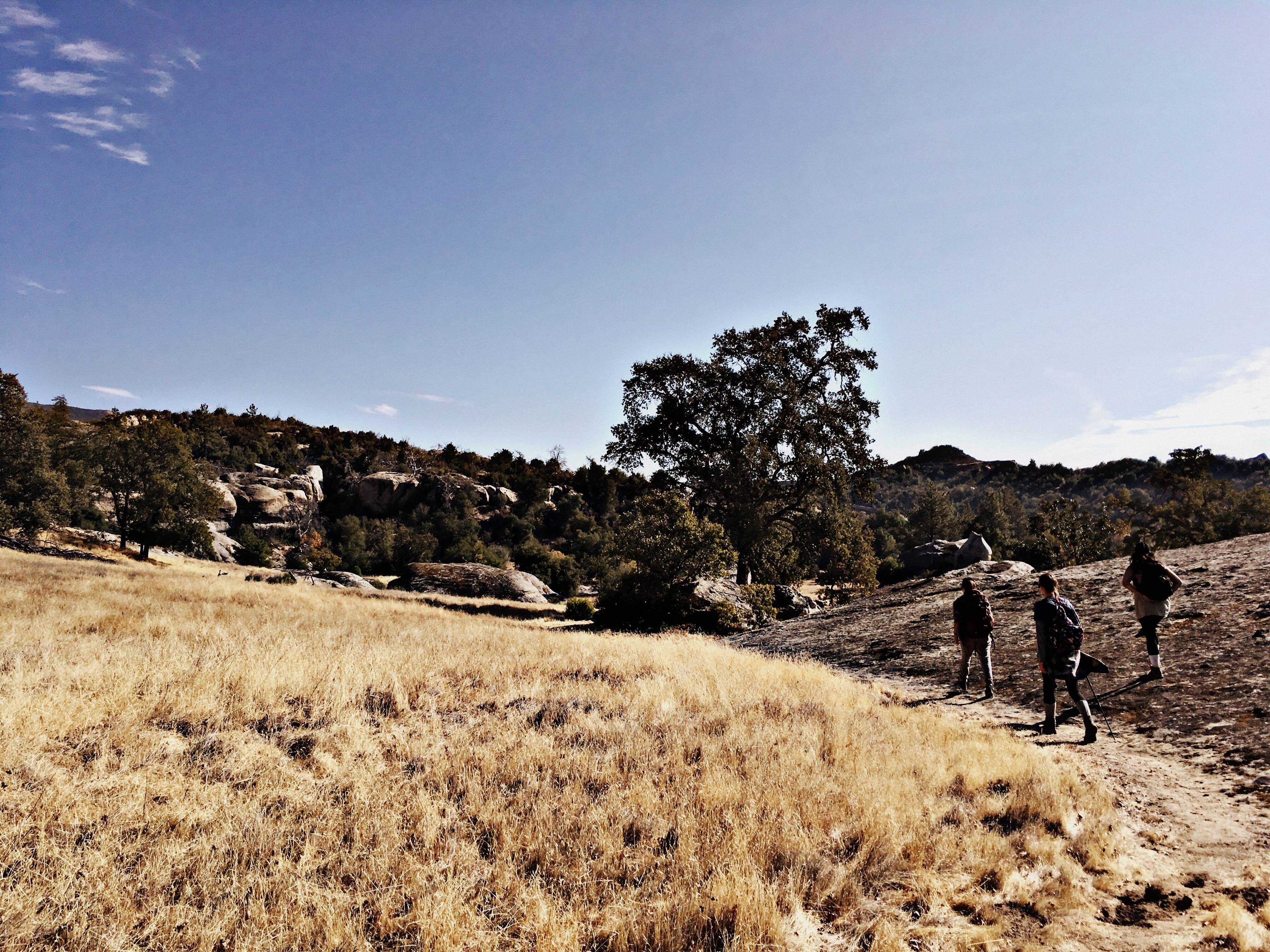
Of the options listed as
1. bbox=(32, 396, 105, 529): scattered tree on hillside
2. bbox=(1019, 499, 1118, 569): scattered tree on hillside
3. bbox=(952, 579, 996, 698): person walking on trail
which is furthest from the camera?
bbox=(32, 396, 105, 529): scattered tree on hillside

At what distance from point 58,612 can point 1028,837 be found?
15.9 metres

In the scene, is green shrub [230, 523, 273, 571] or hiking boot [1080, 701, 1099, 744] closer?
hiking boot [1080, 701, 1099, 744]

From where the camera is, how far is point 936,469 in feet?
494

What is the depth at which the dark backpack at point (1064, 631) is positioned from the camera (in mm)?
8266

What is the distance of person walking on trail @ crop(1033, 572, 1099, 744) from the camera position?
27.0 ft

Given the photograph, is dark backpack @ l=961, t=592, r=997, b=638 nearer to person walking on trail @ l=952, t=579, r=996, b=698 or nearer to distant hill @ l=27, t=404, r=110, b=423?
person walking on trail @ l=952, t=579, r=996, b=698

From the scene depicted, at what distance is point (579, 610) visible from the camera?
32.4 meters

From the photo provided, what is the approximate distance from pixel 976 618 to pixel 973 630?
0.89 ft

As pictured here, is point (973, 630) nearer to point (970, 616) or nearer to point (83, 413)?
point (970, 616)

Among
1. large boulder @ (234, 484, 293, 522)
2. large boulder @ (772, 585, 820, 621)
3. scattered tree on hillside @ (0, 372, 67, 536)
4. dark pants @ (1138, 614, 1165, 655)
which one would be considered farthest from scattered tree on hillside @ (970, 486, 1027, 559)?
large boulder @ (234, 484, 293, 522)

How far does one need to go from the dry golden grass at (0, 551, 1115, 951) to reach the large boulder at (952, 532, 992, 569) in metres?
34.9

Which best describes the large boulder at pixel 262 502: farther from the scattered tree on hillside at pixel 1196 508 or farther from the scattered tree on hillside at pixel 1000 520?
the scattered tree on hillside at pixel 1196 508

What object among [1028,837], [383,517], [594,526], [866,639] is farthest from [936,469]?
[1028,837]

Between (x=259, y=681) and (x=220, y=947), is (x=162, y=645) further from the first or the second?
(x=220, y=947)
